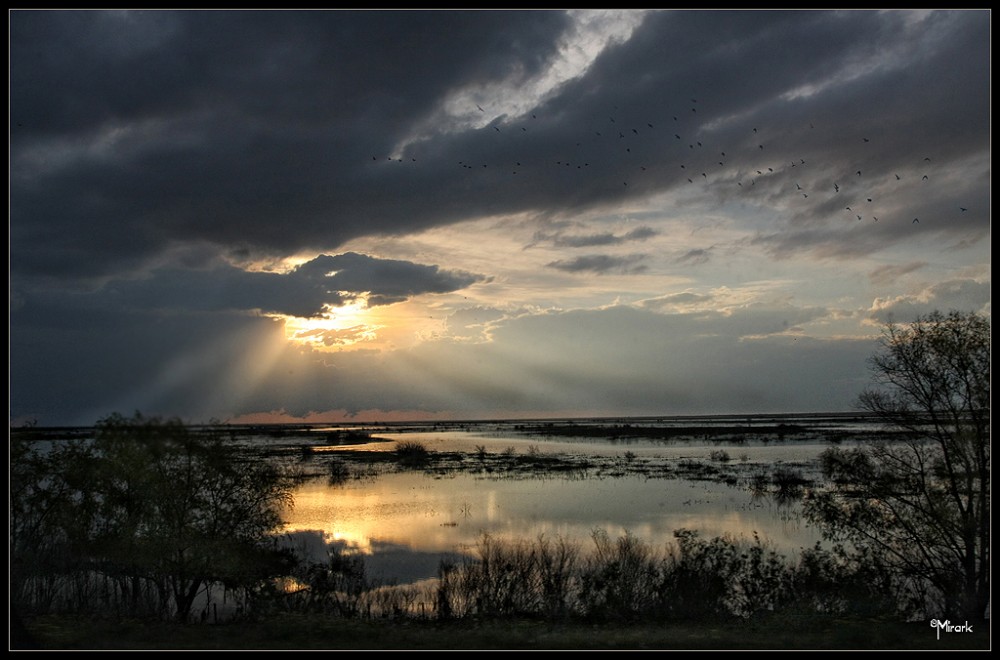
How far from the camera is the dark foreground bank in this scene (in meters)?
16.8

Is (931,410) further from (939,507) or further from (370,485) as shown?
(370,485)

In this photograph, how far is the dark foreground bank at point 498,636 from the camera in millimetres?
16766

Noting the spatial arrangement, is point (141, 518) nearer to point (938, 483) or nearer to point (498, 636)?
point (498, 636)

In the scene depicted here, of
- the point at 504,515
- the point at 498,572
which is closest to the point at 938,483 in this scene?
the point at 498,572

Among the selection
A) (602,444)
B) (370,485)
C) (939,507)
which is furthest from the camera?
(602,444)

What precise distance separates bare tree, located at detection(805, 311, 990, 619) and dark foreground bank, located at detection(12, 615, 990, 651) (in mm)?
3098

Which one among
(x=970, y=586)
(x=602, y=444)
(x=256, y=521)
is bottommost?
(x=602, y=444)

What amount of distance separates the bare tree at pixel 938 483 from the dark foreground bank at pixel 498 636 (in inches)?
122

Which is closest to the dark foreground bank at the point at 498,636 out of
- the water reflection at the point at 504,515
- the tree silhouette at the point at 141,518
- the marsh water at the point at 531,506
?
the tree silhouette at the point at 141,518

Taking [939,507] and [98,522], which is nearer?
[939,507]

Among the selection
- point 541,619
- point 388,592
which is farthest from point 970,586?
point 388,592

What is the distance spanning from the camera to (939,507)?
909 inches

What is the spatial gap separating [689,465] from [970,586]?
48484mm

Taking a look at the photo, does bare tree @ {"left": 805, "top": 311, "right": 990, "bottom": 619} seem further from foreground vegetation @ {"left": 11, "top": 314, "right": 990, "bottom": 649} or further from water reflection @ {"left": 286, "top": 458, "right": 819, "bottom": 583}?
water reflection @ {"left": 286, "top": 458, "right": 819, "bottom": 583}
